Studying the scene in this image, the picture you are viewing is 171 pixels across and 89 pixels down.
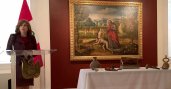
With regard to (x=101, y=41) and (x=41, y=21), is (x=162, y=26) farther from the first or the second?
(x=41, y=21)

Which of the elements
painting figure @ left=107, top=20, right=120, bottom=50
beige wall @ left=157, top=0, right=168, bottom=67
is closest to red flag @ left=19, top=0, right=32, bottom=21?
painting figure @ left=107, top=20, right=120, bottom=50

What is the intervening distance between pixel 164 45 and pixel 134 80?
2105 millimetres

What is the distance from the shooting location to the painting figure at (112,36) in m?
5.55

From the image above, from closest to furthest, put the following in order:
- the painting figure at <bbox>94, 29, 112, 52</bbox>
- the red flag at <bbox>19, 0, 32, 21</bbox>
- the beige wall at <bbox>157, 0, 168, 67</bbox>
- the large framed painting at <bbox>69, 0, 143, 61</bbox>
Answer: the red flag at <bbox>19, 0, 32, 21</bbox> < the large framed painting at <bbox>69, 0, 143, 61</bbox> < the painting figure at <bbox>94, 29, 112, 52</bbox> < the beige wall at <bbox>157, 0, 168, 67</bbox>

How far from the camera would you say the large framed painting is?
5.36 meters

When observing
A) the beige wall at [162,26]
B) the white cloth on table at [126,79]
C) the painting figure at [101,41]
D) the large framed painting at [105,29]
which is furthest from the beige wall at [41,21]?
the beige wall at [162,26]

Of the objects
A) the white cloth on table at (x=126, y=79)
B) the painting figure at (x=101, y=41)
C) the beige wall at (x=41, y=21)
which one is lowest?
the white cloth on table at (x=126, y=79)

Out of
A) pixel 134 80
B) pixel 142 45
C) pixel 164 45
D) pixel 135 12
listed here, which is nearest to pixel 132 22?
pixel 135 12

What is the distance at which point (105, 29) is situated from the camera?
218 inches

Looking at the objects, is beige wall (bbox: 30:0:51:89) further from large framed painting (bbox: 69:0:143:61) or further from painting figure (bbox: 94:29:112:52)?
painting figure (bbox: 94:29:112:52)

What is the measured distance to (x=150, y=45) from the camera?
589cm

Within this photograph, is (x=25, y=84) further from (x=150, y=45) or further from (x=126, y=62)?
(x=150, y=45)

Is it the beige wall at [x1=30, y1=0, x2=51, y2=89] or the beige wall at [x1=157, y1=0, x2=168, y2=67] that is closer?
the beige wall at [x1=30, y1=0, x2=51, y2=89]

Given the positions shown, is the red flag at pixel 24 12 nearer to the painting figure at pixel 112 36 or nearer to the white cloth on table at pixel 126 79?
the white cloth on table at pixel 126 79
